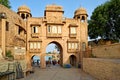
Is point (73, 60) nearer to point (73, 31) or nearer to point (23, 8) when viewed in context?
point (73, 31)

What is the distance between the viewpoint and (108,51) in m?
25.1

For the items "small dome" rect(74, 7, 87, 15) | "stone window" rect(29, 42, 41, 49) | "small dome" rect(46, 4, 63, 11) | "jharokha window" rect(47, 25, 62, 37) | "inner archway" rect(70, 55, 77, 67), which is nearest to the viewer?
"stone window" rect(29, 42, 41, 49)

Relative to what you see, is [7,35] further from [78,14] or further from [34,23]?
[78,14]

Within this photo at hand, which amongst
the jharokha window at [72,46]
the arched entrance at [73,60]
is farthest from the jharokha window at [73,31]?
the arched entrance at [73,60]

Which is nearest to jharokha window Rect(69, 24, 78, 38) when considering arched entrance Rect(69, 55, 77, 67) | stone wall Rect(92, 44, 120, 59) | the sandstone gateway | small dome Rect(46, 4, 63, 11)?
the sandstone gateway

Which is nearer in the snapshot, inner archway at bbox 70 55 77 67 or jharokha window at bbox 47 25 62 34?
jharokha window at bbox 47 25 62 34

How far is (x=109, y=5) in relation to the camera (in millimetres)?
36562

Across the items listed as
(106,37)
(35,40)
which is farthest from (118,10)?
(35,40)

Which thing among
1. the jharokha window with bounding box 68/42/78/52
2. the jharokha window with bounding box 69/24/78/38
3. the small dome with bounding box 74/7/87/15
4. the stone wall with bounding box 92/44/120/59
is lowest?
the stone wall with bounding box 92/44/120/59

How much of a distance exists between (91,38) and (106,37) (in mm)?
4058

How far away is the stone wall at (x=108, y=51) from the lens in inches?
883

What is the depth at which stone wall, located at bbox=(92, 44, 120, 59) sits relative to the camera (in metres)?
22.4

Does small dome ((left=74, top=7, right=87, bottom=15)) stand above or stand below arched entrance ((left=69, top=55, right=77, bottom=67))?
above

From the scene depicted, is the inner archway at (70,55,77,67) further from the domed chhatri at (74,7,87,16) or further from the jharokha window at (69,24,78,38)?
the domed chhatri at (74,7,87,16)
